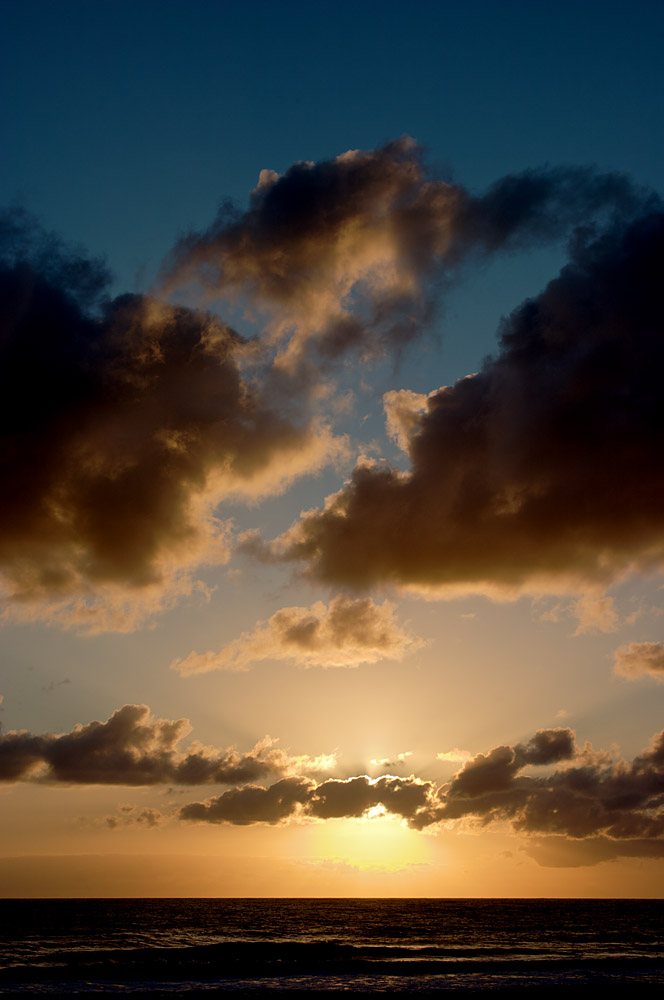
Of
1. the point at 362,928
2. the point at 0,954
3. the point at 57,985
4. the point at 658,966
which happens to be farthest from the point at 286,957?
the point at 362,928

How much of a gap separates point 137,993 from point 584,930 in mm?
94997

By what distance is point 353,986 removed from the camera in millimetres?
52906

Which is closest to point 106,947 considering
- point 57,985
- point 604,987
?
point 57,985

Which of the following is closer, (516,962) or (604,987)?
(604,987)

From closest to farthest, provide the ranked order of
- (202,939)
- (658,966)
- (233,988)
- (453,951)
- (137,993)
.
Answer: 1. (137,993)
2. (233,988)
3. (658,966)
4. (453,951)
5. (202,939)

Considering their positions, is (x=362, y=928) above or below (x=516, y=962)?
below

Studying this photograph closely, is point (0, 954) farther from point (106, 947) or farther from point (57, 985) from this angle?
point (57, 985)

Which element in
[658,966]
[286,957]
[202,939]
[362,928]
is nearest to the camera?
[658,966]

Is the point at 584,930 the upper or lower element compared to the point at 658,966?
lower

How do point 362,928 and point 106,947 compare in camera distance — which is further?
point 362,928

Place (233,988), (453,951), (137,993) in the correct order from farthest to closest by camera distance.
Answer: (453,951) < (233,988) < (137,993)

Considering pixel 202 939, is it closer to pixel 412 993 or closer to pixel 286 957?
pixel 286 957

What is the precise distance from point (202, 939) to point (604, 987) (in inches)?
2276

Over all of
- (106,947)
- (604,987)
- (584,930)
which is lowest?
(584,930)
